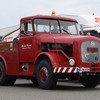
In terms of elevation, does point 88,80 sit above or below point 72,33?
below

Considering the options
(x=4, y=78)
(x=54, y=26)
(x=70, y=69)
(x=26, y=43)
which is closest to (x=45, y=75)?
(x=70, y=69)

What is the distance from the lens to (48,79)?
529 inches

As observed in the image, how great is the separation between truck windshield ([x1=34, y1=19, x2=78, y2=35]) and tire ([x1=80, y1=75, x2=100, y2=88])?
170 centimetres

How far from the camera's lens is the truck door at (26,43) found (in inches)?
572

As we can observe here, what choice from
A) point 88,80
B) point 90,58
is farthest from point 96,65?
point 88,80

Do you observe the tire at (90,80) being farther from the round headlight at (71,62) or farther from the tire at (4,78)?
the tire at (4,78)

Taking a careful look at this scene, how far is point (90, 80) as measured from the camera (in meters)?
14.8

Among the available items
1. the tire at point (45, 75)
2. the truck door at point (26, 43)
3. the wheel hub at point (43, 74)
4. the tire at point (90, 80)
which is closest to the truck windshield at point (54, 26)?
the truck door at point (26, 43)

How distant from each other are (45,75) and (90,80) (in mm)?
1914

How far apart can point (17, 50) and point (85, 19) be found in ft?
20.3

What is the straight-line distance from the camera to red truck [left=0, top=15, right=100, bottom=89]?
13.4m

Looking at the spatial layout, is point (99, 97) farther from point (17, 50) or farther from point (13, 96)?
point (17, 50)

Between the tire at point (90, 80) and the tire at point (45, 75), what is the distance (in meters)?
1.66

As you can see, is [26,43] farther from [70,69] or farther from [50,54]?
[70,69]
